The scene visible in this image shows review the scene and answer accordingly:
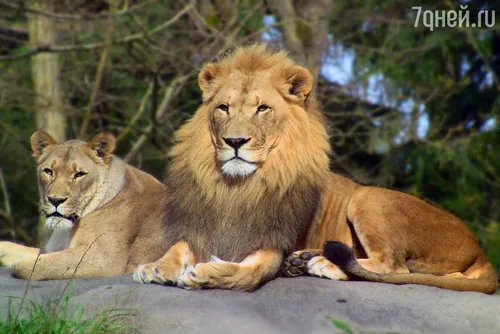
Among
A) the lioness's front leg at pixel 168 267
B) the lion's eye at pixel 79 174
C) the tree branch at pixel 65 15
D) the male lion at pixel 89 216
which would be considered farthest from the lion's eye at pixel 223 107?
the tree branch at pixel 65 15

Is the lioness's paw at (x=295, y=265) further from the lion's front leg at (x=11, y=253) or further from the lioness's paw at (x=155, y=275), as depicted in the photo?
the lion's front leg at (x=11, y=253)

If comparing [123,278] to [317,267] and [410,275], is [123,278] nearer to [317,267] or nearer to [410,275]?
[317,267]

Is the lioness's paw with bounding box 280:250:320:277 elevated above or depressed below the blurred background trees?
below

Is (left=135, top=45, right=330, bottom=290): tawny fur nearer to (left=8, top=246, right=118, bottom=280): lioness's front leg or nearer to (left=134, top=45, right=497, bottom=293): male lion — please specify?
(left=134, top=45, right=497, bottom=293): male lion

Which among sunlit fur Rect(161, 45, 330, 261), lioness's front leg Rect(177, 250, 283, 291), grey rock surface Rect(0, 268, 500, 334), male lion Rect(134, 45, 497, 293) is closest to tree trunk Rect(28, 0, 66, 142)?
male lion Rect(134, 45, 497, 293)

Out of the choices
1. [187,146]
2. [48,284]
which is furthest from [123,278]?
[187,146]

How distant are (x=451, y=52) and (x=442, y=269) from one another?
6.53 meters

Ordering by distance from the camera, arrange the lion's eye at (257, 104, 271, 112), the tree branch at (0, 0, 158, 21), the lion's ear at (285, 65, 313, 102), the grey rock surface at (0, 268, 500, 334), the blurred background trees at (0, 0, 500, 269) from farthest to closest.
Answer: the blurred background trees at (0, 0, 500, 269) < the tree branch at (0, 0, 158, 21) < the lion's ear at (285, 65, 313, 102) < the lion's eye at (257, 104, 271, 112) < the grey rock surface at (0, 268, 500, 334)

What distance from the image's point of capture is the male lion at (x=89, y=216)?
479 centimetres

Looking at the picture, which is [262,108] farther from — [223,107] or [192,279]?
[192,279]

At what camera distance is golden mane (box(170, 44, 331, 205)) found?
14.6 feet

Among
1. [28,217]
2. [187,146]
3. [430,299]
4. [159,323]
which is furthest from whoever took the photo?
[28,217]

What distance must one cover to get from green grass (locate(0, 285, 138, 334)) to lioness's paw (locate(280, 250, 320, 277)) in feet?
3.55

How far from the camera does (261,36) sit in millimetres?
9258
